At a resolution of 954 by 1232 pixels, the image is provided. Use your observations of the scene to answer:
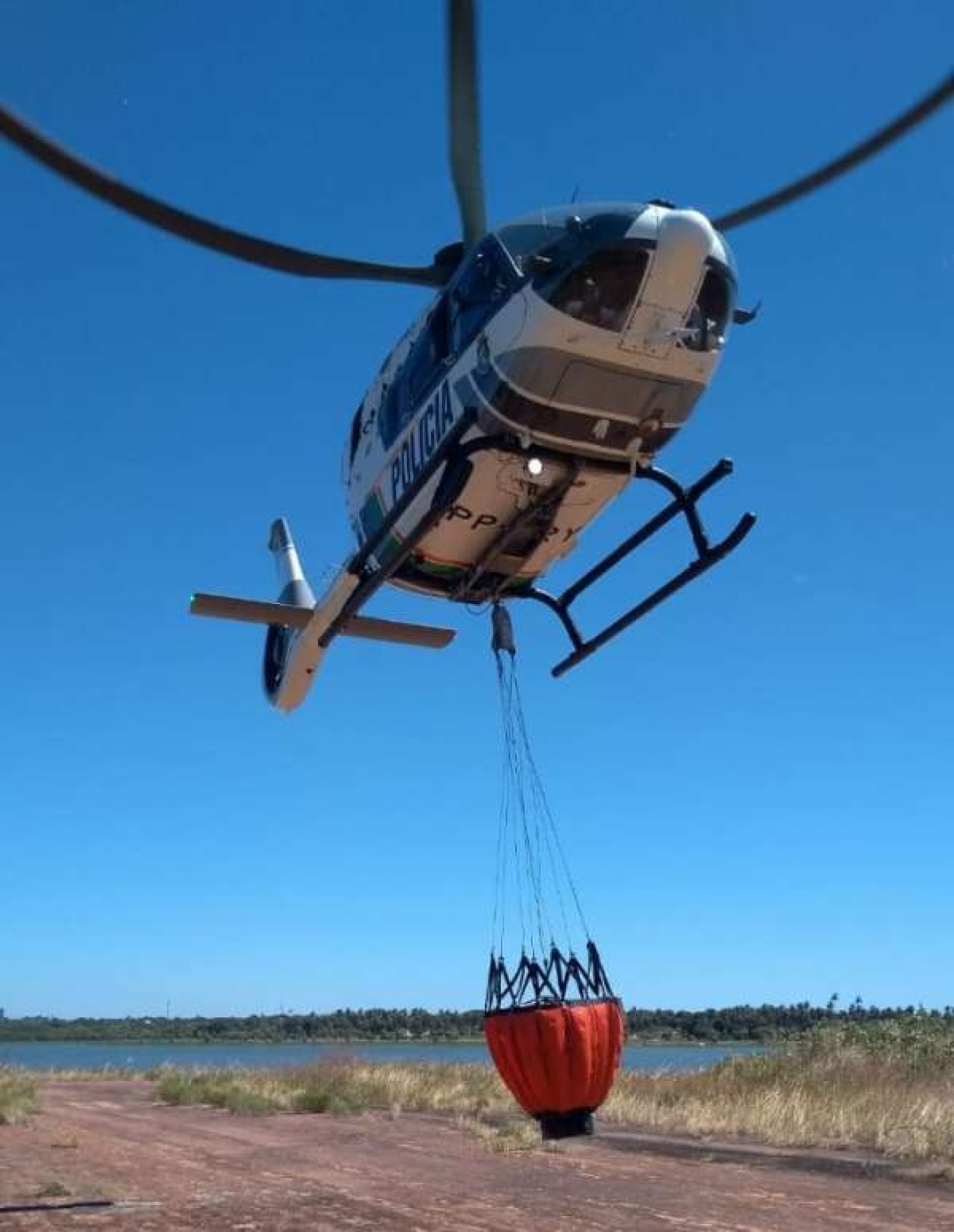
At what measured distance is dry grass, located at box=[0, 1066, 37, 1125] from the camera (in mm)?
22781

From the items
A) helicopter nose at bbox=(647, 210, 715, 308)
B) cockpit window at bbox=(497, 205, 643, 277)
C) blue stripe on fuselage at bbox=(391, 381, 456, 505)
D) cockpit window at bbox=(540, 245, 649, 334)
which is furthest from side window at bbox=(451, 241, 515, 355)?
helicopter nose at bbox=(647, 210, 715, 308)

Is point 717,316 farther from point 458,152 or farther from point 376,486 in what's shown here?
point 376,486

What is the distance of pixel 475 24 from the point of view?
9.74 meters

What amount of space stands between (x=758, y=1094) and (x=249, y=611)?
670 inches

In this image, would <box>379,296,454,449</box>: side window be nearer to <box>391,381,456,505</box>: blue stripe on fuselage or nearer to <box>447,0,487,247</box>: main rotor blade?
<box>391,381,456,505</box>: blue stripe on fuselage

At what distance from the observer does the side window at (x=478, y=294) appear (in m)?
10.2

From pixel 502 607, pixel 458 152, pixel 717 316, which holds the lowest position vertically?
pixel 502 607

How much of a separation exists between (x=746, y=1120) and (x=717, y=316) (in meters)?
16.9

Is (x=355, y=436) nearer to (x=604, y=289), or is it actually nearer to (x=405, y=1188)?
(x=604, y=289)

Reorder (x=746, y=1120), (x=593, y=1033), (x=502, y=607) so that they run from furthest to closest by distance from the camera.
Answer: (x=746, y=1120) → (x=502, y=607) → (x=593, y=1033)

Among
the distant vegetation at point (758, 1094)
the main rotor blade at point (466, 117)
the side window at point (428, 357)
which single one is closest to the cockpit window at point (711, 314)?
the side window at point (428, 357)

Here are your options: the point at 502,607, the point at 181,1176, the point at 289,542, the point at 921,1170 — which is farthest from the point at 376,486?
the point at 921,1170


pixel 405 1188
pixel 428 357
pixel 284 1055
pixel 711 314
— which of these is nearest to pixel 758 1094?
pixel 405 1188

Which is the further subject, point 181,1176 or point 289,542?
point 289,542
